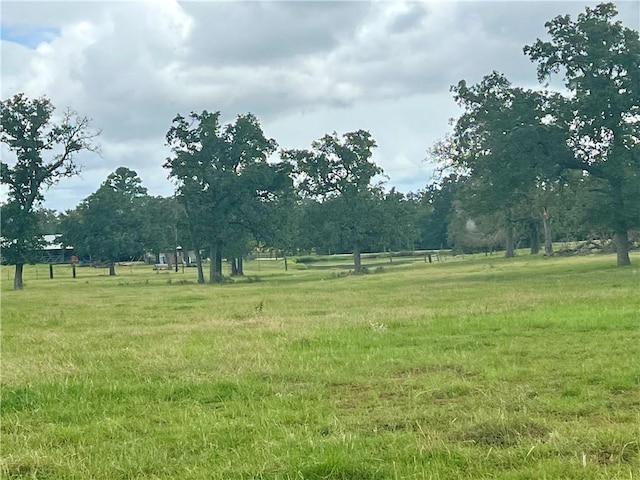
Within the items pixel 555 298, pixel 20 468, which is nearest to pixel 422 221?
pixel 555 298

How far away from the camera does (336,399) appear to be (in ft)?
27.4

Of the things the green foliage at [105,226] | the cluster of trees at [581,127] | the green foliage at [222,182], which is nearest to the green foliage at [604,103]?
the cluster of trees at [581,127]

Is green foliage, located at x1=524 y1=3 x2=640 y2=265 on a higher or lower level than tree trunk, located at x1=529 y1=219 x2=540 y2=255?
higher

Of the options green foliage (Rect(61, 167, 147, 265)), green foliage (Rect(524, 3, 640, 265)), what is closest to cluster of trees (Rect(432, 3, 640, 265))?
green foliage (Rect(524, 3, 640, 265))

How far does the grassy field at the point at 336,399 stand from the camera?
5891 millimetres

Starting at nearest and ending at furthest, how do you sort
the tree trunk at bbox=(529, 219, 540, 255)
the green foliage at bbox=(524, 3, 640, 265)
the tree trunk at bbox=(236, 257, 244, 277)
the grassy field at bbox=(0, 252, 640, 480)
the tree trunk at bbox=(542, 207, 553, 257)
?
1. the grassy field at bbox=(0, 252, 640, 480)
2. the green foliage at bbox=(524, 3, 640, 265)
3. the tree trunk at bbox=(236, 257, 244, 277)
4. the tree trunk at bbox=(542, 207, 553, 257)
5. the tree trunk at bbox=(529, 219, 540, 255)

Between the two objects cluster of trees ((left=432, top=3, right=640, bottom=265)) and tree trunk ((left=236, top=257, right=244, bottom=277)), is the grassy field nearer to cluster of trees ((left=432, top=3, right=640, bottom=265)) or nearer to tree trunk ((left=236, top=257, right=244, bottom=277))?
cluster of trees ((left=432, top=3, right=640, bottom=265))

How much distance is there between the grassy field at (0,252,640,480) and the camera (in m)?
5.89

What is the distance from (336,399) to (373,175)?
169 ft

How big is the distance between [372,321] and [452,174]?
54.0 meters

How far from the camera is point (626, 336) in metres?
12.1

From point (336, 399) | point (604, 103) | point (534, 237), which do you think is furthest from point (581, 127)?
point (534, 237)

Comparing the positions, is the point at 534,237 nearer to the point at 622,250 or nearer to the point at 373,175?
the point at 373,175

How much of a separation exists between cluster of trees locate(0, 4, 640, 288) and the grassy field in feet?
73.2
